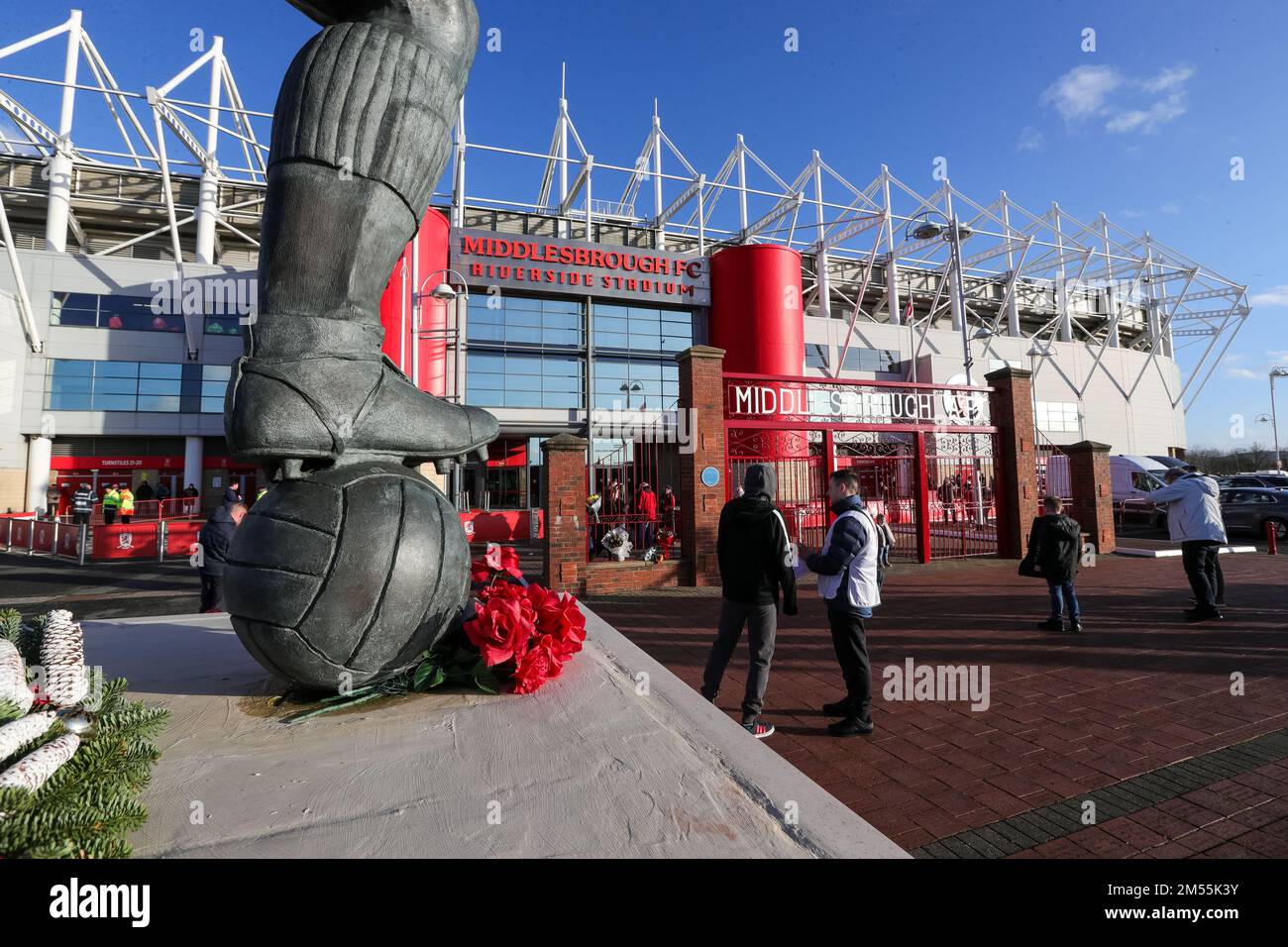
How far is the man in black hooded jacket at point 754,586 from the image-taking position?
13.3 ft

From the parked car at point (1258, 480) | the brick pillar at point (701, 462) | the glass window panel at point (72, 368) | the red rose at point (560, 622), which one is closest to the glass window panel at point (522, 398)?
the brick pillar at point (701, 462)

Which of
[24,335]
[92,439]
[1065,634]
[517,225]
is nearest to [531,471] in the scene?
[517,225]

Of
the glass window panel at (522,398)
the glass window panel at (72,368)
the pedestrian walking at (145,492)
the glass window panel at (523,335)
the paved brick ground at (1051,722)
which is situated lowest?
the paved brick ground at (1051,722)

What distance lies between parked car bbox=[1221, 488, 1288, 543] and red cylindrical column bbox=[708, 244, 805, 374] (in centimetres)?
1398

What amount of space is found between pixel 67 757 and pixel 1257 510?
24221mm

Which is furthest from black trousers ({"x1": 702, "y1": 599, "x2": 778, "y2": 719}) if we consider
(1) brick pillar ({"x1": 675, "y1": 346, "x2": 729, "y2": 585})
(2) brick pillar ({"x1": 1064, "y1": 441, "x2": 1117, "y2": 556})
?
(2) brick pillar ({"x1": 1064, "y1": 441, "x2": 1117, "y2": 556})

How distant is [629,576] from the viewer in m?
9.80

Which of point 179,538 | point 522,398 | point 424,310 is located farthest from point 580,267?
point 179,538

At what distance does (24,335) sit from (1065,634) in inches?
1314

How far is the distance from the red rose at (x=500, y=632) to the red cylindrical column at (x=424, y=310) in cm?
1528

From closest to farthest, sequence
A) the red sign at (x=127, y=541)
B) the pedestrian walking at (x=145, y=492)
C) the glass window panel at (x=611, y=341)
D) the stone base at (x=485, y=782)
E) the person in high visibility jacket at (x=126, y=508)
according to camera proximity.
A: the stone base at (x=485, y=782), the red sign at (x=127, y=541), the person in high visibility jacket at (x=126, y=508), the pedestrian walking at (x=145, y=492), the glass window panel at (x=611, y=341)

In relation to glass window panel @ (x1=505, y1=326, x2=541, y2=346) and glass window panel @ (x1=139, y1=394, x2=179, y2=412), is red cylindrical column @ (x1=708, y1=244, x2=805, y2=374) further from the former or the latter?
glass window panel @ (x1=139, y1=394, x2=179, y2=412)

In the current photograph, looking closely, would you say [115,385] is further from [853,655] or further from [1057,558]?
[1057,558]

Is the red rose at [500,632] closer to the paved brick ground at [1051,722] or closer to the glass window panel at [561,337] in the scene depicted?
the paved brick ground at [1051,722]
